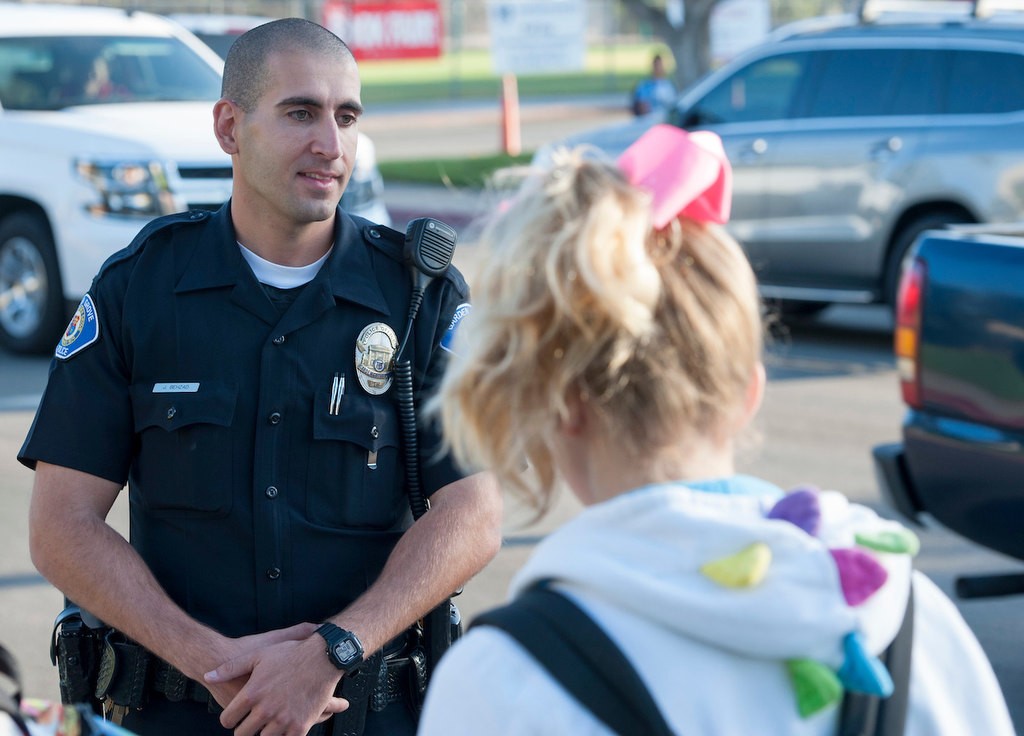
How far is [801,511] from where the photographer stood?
141 cm

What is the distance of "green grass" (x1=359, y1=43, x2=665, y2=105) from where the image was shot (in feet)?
123

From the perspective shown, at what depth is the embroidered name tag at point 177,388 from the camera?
242 cm

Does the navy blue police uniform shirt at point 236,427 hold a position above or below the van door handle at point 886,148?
above

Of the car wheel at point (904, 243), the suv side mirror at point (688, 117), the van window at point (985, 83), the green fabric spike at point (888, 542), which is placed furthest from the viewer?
the suv side mirror at point (688, 117)

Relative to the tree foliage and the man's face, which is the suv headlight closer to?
the man's face

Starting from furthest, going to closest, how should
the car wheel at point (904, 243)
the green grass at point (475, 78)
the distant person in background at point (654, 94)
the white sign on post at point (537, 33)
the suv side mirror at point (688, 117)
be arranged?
the green grass at point (475, 78)
the white sign on post at point (537, 33)
the distant person in background at point (654, 94)
the suv side mirror at point (688, 117)
the car wheel at point (904, 243)

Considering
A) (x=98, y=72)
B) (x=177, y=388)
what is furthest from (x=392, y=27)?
(x=177, y=388)

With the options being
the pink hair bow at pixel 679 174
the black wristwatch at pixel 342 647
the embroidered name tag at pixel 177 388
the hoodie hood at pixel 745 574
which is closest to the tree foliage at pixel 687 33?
the embroidered name tag at pixel 177 388

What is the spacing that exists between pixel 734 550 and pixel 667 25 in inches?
718

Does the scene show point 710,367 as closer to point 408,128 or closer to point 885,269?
point 885,269

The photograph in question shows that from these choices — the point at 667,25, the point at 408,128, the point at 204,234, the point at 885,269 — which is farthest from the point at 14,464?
the point at 408,128

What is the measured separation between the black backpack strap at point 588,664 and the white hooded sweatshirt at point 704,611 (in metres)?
0.01

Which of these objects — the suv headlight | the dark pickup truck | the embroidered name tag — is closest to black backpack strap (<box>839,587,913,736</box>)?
the embroidered name tag

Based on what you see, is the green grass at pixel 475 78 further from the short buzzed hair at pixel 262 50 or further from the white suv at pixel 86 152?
the short buzzed hair at pixel 262 50
